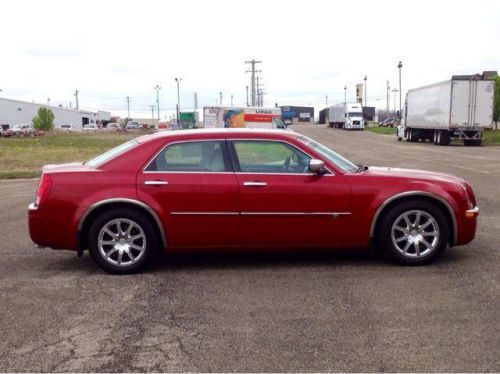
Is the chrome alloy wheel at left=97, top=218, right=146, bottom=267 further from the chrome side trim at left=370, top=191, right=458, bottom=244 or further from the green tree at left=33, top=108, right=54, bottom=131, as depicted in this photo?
the green tree at left=33, top=108, right=54, bottom=131

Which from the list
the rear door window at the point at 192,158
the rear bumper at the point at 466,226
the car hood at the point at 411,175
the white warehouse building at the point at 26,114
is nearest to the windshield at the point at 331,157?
the car hood at the point at 411,175

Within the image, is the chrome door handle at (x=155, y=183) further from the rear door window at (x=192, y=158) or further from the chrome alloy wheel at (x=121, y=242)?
the chrome alloy wheel at (x=121, y=242)

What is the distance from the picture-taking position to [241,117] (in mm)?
38969

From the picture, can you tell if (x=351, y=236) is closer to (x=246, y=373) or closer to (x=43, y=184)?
(x=246, y=373)

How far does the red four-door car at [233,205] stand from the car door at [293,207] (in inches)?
0.4

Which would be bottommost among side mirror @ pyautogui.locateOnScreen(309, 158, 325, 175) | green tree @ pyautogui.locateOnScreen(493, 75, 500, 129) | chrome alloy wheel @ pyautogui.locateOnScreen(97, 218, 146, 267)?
chrome alloy wheel @ pyautogui.locateOnScreen(97, 218, 146, 267)

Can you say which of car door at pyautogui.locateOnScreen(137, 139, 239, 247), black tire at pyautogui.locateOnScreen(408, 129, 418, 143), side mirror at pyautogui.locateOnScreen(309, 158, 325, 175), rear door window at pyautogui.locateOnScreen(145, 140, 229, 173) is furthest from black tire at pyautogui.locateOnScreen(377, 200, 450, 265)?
black tire at pyautogui.locateOnScreen(408, 129, 418, 143)

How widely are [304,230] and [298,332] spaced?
6.35 ft

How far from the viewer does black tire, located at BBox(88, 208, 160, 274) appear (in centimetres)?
636

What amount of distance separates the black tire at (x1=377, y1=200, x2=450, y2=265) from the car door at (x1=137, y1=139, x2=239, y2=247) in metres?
1.61

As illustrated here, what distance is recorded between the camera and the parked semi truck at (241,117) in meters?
38.9

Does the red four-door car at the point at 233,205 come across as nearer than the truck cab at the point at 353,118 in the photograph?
Yes

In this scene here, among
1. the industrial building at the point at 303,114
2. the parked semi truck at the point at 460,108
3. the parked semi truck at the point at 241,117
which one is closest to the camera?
the parked semi truck at the point at 460,108

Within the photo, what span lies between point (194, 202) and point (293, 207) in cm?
104
